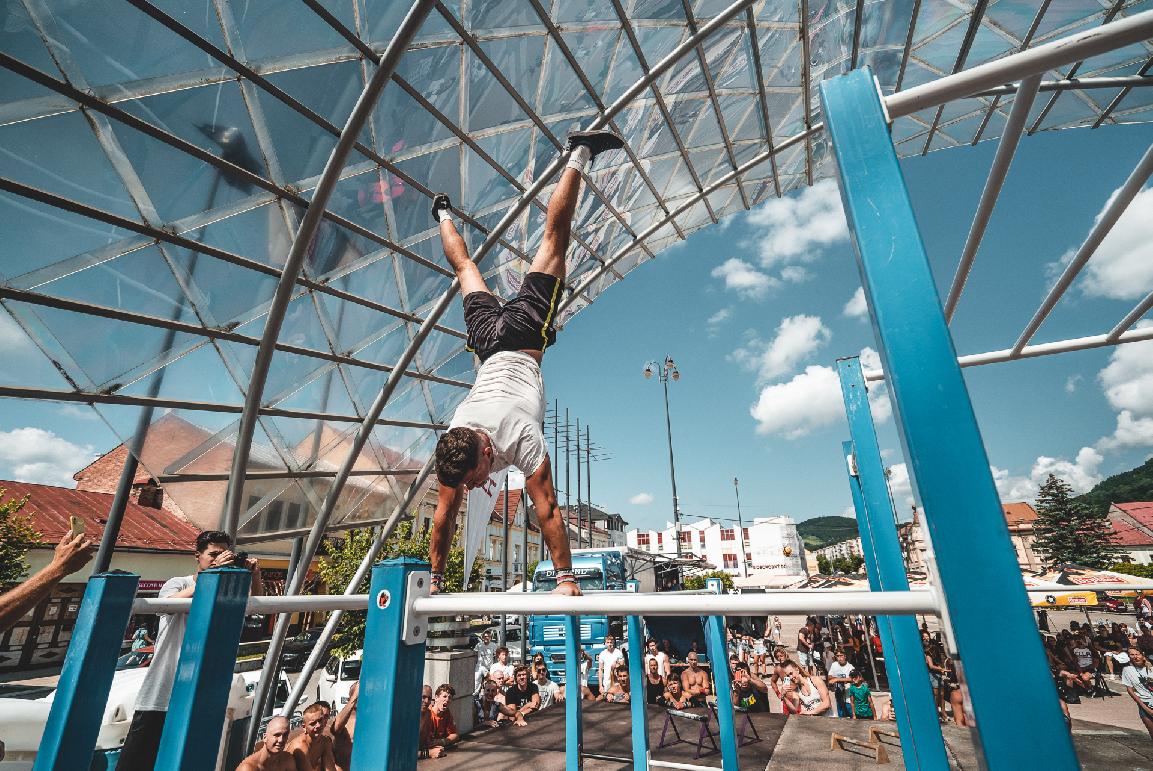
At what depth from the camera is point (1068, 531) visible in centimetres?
5588

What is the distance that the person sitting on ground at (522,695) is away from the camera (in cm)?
964

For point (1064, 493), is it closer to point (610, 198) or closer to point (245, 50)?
point (610, 198)

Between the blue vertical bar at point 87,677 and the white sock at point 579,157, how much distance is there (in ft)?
11.2

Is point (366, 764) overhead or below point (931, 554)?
below

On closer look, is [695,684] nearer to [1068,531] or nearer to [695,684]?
[695,684]

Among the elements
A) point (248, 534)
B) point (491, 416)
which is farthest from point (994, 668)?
point (248, 534)

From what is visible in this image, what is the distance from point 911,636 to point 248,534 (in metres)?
10.9

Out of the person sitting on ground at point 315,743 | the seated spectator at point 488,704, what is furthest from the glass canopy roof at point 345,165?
the person sitting on ground at point 315,743

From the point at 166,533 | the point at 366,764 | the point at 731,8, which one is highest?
the point at 731,8

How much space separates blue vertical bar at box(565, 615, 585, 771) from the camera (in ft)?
16.6

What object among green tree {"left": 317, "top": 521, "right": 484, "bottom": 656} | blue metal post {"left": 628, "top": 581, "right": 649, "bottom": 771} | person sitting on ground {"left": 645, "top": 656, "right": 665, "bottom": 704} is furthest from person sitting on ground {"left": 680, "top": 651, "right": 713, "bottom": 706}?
green tree {"left": 317, "top": 521, "right": 484, "bottom": 656}

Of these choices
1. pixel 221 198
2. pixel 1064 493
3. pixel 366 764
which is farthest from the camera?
pixel 1064 493

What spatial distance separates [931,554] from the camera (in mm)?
1052

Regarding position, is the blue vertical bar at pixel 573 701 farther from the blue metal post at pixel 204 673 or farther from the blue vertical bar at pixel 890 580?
the blue metal post at pixel 204 673
